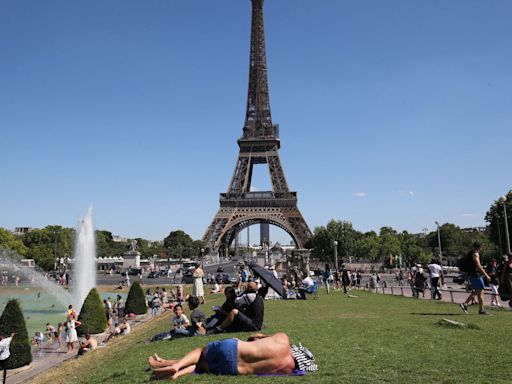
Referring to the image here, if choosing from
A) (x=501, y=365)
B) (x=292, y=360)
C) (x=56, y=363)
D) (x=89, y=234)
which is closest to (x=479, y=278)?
(x=501, y=365)

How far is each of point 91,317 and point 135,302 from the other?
246 inches

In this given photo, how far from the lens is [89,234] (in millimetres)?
33188

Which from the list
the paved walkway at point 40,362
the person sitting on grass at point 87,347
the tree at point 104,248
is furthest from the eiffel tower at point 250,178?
the person sitting on grass at point 87,347

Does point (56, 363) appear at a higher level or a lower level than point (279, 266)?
lower

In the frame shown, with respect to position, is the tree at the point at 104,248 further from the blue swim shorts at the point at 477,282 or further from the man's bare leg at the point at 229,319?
the blue swim shorts at the point at 477,282

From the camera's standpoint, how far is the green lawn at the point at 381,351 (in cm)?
597

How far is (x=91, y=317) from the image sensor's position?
62.4ft

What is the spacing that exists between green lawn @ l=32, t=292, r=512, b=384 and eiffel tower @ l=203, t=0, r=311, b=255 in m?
63.8

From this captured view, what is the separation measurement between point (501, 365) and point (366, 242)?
7614 centimetres

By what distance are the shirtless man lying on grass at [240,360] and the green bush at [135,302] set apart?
66.1ft

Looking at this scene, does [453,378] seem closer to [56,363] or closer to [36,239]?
[56,363]

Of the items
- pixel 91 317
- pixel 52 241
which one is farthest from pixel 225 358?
pixel 52 241

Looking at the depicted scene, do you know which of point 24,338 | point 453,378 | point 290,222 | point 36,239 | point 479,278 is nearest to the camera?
point 453,378

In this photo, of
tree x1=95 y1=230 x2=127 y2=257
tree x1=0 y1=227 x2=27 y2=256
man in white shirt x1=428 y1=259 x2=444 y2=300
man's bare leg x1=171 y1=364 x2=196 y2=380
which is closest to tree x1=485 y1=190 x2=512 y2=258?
man in white shirt x1=428 y1=259 x2=444 y2=300
